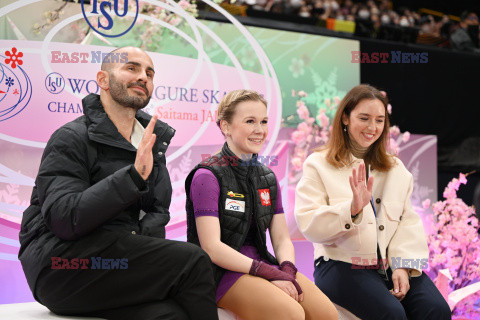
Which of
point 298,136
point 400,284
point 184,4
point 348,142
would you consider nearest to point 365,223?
point 400,284

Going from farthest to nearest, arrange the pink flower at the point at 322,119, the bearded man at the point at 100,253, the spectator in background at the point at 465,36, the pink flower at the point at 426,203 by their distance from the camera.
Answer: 1. the spectator in background at the point at 465,36
2. the pink flower at the point at 426,203
3. the pink flower at the point at 322,119
4. the bearded man at the point at 100,253

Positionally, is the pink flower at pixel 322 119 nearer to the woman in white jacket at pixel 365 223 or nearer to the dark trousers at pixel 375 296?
the woman in white jacket at pixel 365 223

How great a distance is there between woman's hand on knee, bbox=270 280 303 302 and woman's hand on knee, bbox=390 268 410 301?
0.51m

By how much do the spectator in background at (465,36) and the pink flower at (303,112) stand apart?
233cm

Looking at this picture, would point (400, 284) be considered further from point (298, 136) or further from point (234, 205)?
point (298, 136)

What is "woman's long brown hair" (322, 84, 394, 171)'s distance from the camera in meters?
2.44

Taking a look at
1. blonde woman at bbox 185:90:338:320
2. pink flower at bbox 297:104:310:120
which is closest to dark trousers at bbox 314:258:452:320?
blonde woman at bbox 185:90:338:320

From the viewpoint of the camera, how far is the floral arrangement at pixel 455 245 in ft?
11.8

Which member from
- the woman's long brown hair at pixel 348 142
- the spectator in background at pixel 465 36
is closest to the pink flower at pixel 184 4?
the woman's long brown hair at pixel 348 142

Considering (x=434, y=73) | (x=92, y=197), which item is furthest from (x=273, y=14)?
(x=92, y=197)

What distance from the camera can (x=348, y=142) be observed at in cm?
251

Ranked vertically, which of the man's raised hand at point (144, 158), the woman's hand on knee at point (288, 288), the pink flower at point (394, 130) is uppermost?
the pink flower at point (394, 130)

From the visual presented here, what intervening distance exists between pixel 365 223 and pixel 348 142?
0.42 metres

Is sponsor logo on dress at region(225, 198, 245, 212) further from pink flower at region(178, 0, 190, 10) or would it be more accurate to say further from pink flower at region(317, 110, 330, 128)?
pink flower at region(317, 110, 330, 128)
